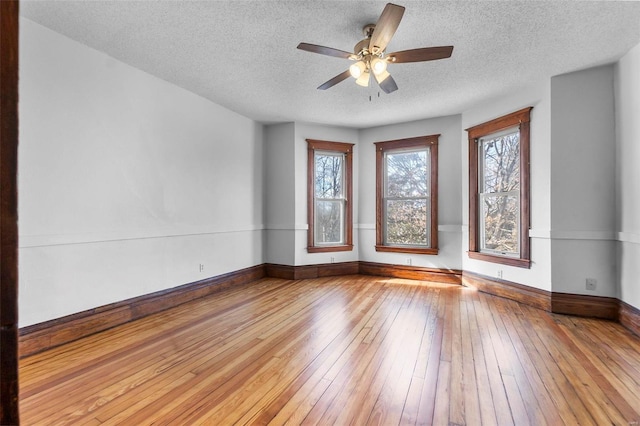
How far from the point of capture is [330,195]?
18.0 feet

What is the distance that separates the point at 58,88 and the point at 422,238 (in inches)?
194

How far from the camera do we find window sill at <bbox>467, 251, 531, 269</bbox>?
3.71 m

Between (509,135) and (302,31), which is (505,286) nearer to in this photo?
(509,135)

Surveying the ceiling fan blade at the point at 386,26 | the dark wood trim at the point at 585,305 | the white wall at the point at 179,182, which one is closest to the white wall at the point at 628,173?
the white wall at the point at 179,182

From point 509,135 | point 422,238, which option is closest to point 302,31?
point 509,135

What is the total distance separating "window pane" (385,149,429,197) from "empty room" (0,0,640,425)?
19cm

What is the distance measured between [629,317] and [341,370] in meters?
2.89

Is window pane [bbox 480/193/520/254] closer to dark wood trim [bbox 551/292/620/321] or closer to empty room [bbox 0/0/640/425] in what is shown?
empty room [bbox 0/0/640/425]

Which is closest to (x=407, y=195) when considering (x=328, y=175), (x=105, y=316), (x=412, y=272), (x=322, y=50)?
(x=412, y=272)

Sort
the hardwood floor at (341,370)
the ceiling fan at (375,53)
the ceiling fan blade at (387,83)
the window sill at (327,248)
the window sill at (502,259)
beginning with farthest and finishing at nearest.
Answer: the window sill at (327,248)
the window sill at (502,259)
the ceiling fan blade at (387,83)
the ceiling fan at (375,53)
the hardwood floor at (341,370)

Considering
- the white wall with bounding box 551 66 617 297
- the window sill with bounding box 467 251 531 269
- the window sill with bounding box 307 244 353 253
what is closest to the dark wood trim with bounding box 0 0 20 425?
the white wall with bounding box 551 66 617 297

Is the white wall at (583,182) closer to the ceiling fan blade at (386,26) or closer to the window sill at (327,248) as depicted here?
the ceiling fan blade at (386,26)

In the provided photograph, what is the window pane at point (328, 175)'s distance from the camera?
17.8ft

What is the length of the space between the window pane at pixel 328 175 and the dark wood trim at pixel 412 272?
1.42 metres
